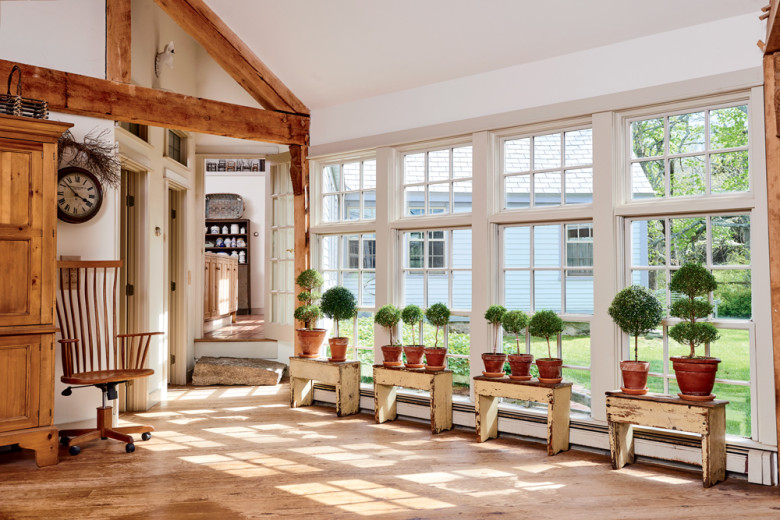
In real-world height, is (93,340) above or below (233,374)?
above

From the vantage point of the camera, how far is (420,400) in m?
5.46

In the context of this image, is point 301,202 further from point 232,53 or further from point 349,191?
point 232,53

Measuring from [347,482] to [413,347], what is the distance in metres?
1.74

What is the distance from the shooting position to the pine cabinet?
4082mm

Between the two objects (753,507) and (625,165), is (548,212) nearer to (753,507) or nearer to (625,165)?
(625,165)

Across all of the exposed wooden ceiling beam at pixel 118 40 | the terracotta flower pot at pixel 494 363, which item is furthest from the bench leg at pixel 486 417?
the exposed wooden ceiling beam at pixel 118 40

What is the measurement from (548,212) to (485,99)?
107 cm

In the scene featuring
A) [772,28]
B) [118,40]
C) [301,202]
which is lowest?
[301,202]

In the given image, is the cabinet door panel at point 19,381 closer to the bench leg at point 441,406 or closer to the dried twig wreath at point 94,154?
the dried twig wreath at point 94,154

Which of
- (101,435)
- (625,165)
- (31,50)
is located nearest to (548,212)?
(625,165)

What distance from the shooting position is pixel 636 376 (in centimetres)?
405

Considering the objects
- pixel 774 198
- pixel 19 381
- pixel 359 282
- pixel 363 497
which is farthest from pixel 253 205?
pixel 774 198

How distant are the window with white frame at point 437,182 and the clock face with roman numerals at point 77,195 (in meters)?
2.53

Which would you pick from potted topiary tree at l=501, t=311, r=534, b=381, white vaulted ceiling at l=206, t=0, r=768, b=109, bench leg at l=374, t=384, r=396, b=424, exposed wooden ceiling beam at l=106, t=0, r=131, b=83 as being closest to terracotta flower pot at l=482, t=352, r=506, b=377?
potted topiary tree at l=501, t=311, r=534, b=381
